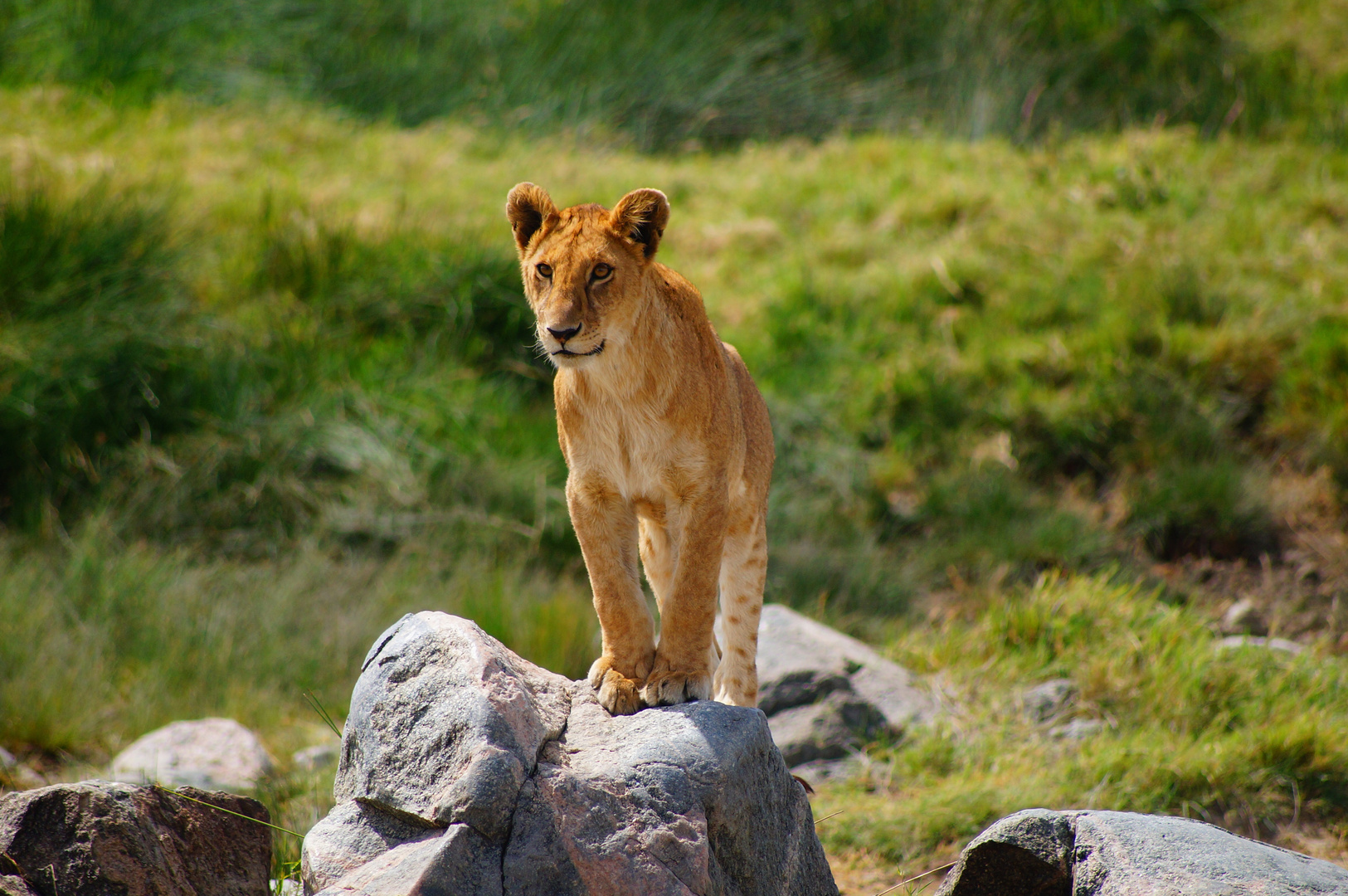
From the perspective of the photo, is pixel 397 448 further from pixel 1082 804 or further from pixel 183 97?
pixel 183 97

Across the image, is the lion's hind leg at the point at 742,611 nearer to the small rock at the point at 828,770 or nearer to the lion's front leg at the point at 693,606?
the lion's front leg at the point at 693,606

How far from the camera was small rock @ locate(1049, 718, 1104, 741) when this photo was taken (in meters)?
6.21

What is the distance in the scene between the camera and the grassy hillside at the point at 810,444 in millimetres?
6438

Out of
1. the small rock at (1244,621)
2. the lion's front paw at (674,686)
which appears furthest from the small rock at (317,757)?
the small rock at (1244,621)

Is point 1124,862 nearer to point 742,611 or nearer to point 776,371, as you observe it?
point 742,611

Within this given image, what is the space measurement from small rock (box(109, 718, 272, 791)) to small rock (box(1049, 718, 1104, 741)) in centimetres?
431

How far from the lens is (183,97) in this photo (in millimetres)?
13188

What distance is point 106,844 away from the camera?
3.42 metres

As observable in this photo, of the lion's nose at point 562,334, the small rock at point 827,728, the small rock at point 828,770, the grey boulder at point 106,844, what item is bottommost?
the small rock at point 828,770

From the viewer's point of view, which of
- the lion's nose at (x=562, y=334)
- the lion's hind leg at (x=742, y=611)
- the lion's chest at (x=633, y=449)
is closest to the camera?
the lion's nose at (x=562, y=334)

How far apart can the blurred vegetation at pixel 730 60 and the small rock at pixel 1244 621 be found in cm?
748

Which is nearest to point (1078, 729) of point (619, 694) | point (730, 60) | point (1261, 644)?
point (1261, 644)

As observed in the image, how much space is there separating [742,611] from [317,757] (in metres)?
3.25

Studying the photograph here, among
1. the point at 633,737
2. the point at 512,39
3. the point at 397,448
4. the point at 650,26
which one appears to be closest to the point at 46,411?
the point at 397,448
